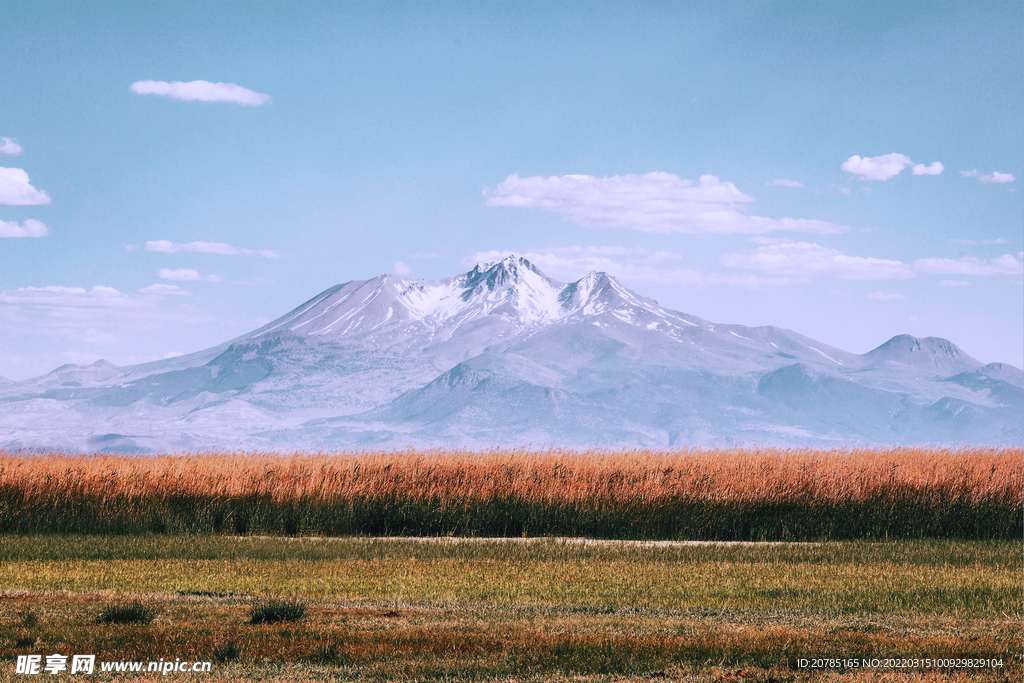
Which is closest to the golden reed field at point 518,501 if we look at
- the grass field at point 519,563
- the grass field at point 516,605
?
the grass field at point 519,563

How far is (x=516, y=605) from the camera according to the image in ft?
47.0

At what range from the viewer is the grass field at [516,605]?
33.8ft

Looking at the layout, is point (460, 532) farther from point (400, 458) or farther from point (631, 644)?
point (631, 644)

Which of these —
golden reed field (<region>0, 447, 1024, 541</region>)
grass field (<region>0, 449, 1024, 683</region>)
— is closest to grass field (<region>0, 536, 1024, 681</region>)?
grass field (<region>0, 449, 1024, 683</region>)

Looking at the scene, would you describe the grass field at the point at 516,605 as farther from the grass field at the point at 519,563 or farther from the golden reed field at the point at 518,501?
the golden reed field at the point at 518,501

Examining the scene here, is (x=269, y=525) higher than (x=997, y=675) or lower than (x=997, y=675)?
lower

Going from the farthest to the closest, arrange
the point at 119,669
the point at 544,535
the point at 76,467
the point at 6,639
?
1. the point at 76,467
2. the point at 544,535
3. the point at 6,639
4. the point at 119,669

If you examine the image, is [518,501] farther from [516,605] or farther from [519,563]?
[516,605]

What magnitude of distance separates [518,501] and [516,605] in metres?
13.2

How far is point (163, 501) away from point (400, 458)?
7.34 m

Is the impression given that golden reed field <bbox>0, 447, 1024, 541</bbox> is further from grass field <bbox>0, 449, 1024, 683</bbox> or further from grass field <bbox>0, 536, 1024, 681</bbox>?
grass field <bbox>0, 536, 1024, 681</bbox>

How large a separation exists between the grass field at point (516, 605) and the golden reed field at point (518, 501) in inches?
120

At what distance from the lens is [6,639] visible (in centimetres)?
1091

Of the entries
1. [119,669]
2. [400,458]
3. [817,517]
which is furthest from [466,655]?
[400,458]
